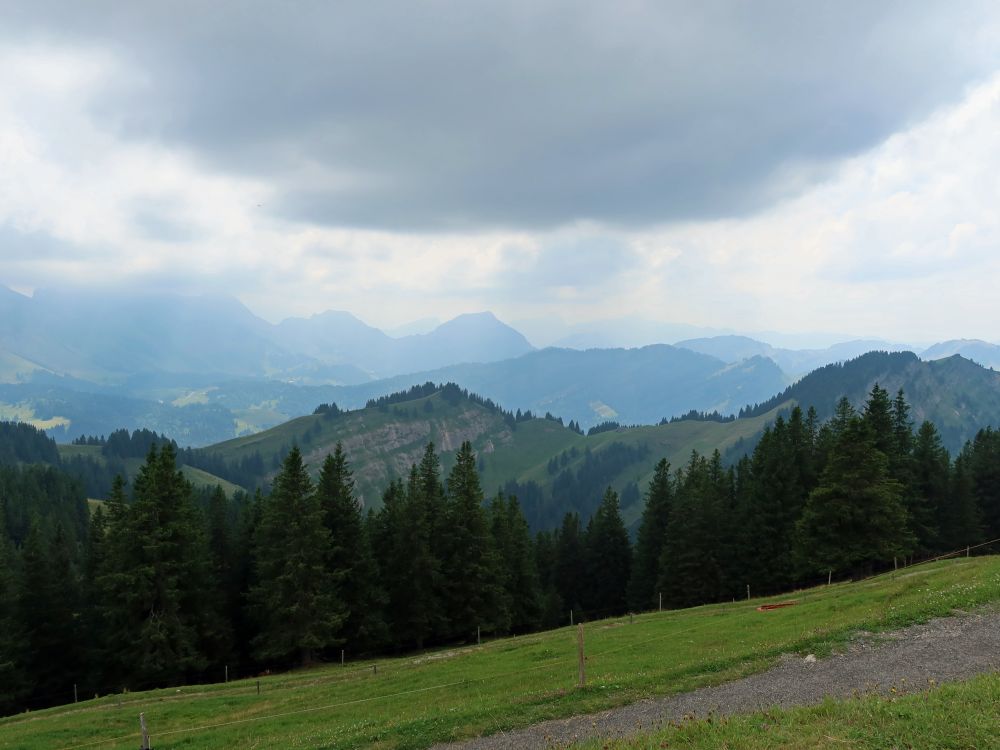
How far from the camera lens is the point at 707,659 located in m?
22.2

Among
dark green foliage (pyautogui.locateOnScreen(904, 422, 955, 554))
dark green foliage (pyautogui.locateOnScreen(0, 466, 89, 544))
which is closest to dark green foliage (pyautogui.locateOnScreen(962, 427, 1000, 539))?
dark green foliage (pyautogui.locateOnScreen(904, 422, 955, 554))

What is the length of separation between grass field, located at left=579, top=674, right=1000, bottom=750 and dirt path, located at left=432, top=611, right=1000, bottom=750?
59.0 inches

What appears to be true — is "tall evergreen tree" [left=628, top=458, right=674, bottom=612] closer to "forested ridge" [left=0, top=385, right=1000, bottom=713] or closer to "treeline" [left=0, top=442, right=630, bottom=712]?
"forested ridge" [left=0, top=385, right=1000, bottom=713]

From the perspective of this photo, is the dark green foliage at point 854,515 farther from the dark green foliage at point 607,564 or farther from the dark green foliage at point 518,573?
the dark green foliage at point 607,564

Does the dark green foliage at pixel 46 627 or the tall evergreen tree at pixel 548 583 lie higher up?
the dark green foliage at pixel 46 627

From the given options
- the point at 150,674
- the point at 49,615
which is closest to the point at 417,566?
the point at 150,674

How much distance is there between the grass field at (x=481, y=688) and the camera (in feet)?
63.7

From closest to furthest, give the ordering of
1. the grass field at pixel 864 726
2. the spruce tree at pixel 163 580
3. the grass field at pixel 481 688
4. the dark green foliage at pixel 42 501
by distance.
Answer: the grass field at pixel 864 726
the grass field at pixel 481 688
the spruce tree at pixel 163 580
the dark green foliage at pixel 42 501

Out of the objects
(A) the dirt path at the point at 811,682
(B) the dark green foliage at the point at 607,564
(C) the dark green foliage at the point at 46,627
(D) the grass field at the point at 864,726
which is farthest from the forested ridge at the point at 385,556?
(D) the grass field at the point at 864,726

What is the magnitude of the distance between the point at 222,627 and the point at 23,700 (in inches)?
606

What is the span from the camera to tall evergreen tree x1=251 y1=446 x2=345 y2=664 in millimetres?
49281

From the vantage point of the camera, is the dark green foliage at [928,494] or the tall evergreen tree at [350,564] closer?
the tall evergreen tree at [350,564]

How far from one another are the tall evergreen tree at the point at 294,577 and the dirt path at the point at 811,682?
3605cm

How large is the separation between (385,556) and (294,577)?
12098 millimetres
